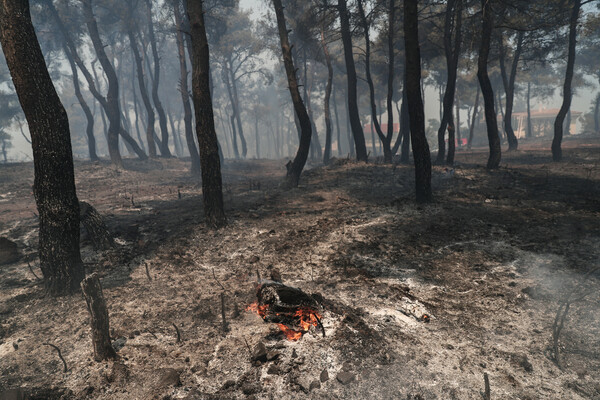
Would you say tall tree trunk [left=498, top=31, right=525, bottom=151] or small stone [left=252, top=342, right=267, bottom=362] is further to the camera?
tall tree trunk [left=498, top=31, right=525, bottom=151]

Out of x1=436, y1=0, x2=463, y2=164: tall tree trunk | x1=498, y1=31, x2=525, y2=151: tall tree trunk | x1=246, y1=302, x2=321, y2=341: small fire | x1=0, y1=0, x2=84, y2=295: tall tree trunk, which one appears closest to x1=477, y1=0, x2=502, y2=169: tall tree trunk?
x1=436, y1=0, x2=463, y2=164: tall tree trunk

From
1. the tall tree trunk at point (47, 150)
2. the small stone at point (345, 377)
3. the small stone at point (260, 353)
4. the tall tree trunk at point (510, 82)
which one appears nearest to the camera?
the small stone at point (345, 377)

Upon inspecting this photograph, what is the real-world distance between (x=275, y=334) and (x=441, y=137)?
14.6 meters

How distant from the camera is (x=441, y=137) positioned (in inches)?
618

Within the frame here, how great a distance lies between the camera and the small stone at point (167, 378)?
336 cm

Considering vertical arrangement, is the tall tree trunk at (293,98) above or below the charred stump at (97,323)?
above

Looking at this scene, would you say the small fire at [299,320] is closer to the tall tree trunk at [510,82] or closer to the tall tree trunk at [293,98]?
the tall tree trunk at [293,98]

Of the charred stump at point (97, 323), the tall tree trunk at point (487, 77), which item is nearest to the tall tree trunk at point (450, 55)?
the tall tree trunk at point (487, 77)

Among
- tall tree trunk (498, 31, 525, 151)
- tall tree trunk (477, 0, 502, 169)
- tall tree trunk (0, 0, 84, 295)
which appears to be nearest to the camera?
tall tree trunk (0, 0, 84, 295)

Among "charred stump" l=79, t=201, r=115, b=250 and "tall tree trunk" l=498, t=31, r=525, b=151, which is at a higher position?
"tall tree trunk" l=498, t=31, r=525, b=151

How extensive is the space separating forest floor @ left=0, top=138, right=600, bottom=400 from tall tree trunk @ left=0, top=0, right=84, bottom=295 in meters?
0.58

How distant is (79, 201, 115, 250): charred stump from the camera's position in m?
6.70

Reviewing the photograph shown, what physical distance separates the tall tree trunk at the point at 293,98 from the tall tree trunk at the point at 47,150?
772 cm

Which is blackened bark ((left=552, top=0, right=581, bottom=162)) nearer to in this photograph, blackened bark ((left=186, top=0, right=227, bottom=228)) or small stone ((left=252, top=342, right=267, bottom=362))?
blackened bark ((left=186, top=0, right=227, bottom=228))
